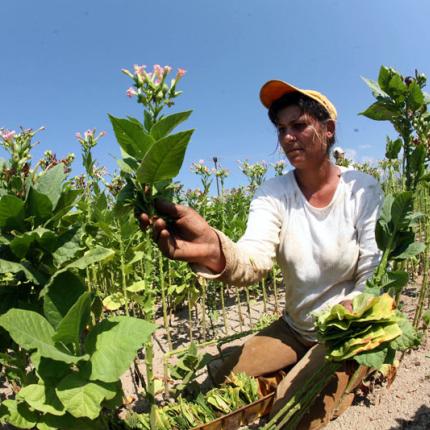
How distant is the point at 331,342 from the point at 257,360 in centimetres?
116

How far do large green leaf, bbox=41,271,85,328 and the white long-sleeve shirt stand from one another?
892mm

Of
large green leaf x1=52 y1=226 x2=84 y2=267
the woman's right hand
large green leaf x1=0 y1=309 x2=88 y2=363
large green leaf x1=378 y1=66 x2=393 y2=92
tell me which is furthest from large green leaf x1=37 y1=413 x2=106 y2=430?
large green leaf x1=378 y1=66 x2=393 y2=92

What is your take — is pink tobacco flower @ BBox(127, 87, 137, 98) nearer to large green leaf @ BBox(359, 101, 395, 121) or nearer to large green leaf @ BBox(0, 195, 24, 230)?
large green leaf @ BBox(0, 195, 24, 230)

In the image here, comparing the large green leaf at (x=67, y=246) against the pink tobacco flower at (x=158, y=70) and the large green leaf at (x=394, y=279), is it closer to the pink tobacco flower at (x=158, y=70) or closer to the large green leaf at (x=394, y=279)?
the pink tobacco flower at (x=158, y=70)

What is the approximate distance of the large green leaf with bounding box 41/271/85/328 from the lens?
48.6 inches

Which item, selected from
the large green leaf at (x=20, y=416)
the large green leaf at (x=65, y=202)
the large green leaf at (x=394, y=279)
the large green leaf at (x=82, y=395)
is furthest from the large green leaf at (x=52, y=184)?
the large green leaf at (x=394, y=279)

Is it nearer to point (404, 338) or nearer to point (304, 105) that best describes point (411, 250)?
point (404, 338)

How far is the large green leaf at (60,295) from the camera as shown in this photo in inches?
48.6

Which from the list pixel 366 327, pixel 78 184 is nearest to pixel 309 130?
pixel 366 327

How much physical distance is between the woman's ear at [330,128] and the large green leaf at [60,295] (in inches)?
57.8

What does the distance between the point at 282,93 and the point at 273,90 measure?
49mm

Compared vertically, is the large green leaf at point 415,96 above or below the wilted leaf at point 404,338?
above

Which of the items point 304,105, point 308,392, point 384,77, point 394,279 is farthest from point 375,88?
point 308,392

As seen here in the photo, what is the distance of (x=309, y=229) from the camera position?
2100mm
